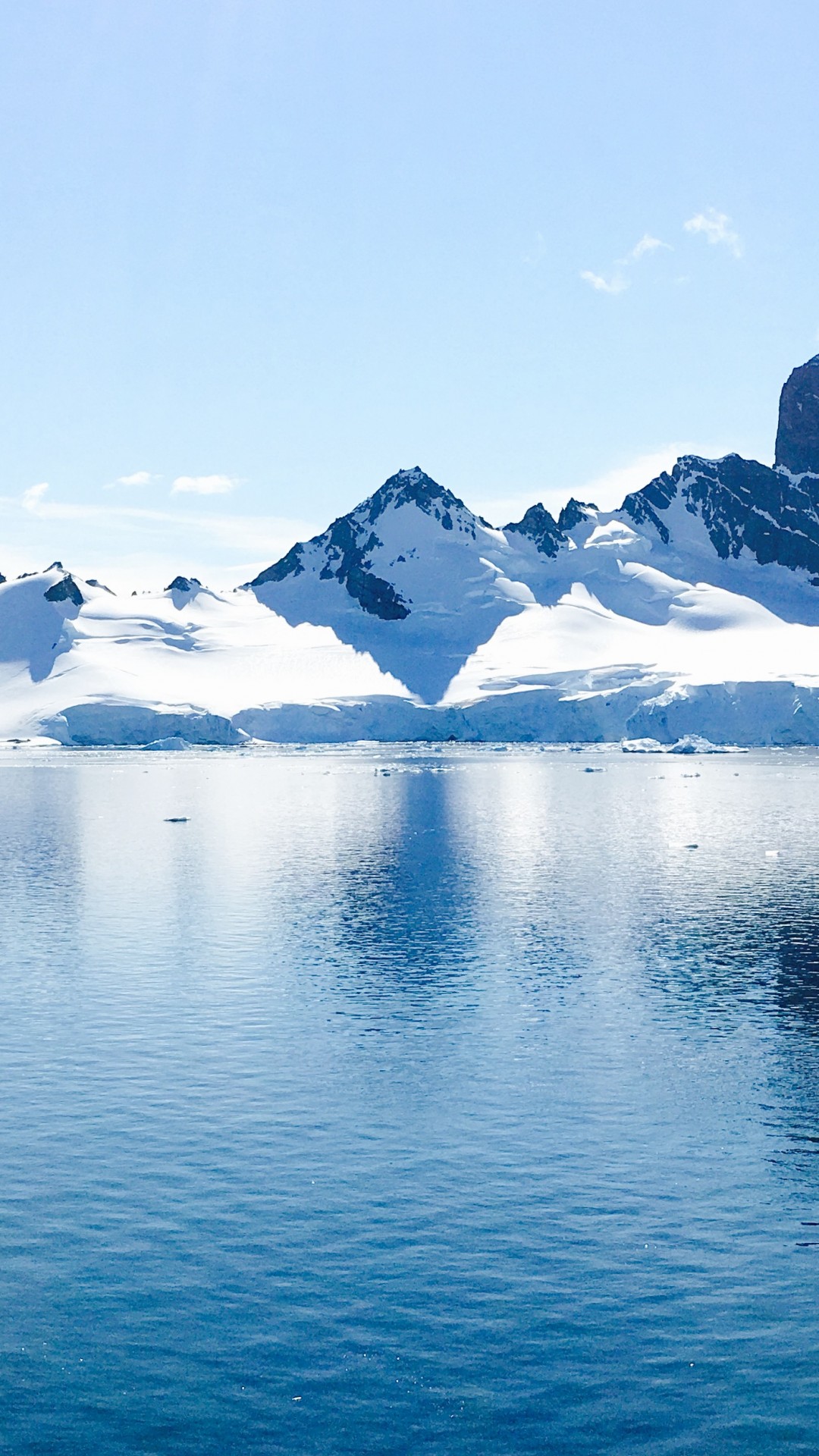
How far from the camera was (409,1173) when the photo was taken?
61.5ft

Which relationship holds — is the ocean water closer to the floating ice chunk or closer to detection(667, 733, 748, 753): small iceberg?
detection(667, 733, 748, 753): small iceberg

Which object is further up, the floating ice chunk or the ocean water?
the floating ice chunk

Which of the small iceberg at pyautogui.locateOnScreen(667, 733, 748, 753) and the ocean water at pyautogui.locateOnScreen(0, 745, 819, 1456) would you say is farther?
the small iceberg at pyautogui.locateOnScreen(667, 733, 748, 753)

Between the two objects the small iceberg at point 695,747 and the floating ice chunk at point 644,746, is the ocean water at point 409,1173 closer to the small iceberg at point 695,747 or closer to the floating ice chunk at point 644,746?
the small iceberg at point 695,747

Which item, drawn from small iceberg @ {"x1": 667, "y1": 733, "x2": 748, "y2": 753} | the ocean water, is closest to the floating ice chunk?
small iceberg @ {"x1": 667, "y1": 733, "x2": 748, "y2": 753}

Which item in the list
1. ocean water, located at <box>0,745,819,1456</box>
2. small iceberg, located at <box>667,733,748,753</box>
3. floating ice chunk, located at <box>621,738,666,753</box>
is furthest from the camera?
floating ice chunk, located at <box>621,738,666,753</box>

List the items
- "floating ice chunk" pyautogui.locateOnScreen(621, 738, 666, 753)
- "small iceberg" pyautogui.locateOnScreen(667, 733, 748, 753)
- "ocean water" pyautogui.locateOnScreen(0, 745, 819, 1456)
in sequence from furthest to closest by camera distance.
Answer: "floating ice chunk" pyautogui.locateOnScreen(621, 738, 666, 753) → "small iceberg" pyautogui.locateOnScreen(667, 733, 748, 753) → "ocean water" pyautogui.locateOnScreen(0, 745, 819, 1456)

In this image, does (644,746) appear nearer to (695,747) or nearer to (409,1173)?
(695,747)

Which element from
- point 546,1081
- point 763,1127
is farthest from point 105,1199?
point 763,1127

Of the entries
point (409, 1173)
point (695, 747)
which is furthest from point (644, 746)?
point (409, 1173)

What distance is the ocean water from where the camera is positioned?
42.5 ft

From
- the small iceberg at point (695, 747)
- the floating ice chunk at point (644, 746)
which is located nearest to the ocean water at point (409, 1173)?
the small iceberg at point (695, 747)

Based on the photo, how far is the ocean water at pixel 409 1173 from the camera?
42.5ft

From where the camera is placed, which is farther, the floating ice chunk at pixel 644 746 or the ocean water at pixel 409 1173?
the floating ice chunk at pixel 644 746
